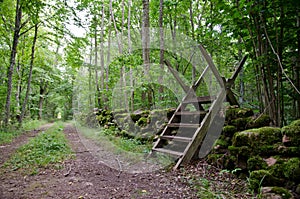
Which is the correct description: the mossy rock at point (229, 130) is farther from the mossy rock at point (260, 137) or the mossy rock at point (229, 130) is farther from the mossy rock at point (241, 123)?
the mossy rock at point (260, 137)

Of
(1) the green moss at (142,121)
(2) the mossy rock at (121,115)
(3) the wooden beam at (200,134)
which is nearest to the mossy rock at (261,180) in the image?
(3) the wooden beam at (200,134)

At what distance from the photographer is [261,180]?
2359 millimetres

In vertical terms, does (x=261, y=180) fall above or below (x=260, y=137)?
below

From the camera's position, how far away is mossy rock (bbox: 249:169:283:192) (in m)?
2.34

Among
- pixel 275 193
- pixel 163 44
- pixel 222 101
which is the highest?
pixel 163 44

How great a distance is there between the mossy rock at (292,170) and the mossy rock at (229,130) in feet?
4.33

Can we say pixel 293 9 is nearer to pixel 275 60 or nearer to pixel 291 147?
pixel 275 60

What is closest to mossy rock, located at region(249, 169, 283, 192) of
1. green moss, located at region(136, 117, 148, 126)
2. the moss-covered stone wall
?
the moss-covered stone wall

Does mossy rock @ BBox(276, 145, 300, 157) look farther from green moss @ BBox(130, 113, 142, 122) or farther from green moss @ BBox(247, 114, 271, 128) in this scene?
green moss @ BBox(130, 113, 142, 122)

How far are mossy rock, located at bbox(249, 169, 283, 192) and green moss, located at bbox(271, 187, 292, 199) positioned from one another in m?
0.13

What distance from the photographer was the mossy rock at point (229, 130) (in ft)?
12.0

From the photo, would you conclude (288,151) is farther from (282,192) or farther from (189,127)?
(189,127)

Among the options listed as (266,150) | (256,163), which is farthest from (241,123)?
(256,163)

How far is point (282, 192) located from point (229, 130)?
1598mm
